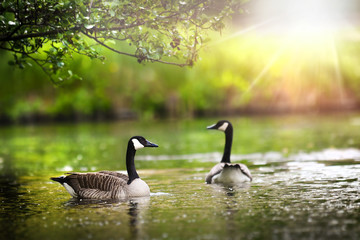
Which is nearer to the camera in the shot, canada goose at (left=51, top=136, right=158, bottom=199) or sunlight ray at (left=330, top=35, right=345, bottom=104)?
canada goose at (left=51, top=136, right=158, bottom=199)

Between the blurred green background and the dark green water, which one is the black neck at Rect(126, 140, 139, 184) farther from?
the blurred green background

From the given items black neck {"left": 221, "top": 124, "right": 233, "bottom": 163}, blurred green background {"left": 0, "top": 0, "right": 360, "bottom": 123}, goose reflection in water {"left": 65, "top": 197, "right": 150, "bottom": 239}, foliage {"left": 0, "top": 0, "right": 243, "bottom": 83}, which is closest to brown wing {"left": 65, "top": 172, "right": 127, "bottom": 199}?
goose reflection in water {"left": 65, "top": 197, "right": 150, "bottom": 239}

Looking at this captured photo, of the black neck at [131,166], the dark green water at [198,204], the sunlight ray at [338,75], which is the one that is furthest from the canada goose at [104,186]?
the sunlight ray at [338,75]

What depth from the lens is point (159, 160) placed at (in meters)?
26.0

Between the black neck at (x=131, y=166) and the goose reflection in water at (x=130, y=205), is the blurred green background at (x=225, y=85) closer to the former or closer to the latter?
the black neck at (x=131, y=166)

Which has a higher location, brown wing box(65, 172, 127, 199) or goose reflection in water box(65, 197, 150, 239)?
brown wing box(65, 172, 127, 199)

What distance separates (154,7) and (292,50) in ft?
243

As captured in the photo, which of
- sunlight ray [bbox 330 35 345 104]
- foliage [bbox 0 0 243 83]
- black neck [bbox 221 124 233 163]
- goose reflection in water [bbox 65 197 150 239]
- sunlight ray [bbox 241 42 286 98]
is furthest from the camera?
sunlight ray [bbox 241 42 286 98]

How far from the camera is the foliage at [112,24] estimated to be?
12844 mm

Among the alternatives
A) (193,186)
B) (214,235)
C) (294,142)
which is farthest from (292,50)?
(214,235)

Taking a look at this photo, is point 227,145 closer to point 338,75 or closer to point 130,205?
point 130,205

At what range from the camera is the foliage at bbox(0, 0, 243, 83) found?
42.1ft

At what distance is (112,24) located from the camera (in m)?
13.6

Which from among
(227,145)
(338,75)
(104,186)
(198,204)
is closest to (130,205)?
(104,186)
